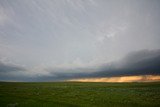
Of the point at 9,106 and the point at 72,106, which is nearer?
the point at 9,106

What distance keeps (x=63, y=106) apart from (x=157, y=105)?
15754 millimetres

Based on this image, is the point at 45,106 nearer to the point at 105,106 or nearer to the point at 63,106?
the point at 63,106

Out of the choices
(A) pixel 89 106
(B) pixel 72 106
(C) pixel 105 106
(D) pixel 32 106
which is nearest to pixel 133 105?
(C) pixel 105 106

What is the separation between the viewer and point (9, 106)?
103 feet

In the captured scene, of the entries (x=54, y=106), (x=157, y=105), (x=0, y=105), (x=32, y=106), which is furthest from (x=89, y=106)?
(x=0, y=105)

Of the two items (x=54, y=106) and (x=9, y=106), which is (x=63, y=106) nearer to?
(x=54, y=106)

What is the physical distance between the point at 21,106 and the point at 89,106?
1090 cm

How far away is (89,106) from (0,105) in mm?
14235

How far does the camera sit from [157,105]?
3462cm

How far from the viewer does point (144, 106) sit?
3475 cm

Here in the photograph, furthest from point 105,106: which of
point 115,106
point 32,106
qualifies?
point 32,106

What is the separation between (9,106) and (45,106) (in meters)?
5.50

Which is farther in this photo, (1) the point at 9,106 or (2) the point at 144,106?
(2) the point at 144,106

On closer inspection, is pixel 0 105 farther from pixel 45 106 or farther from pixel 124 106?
pixel 124 106
